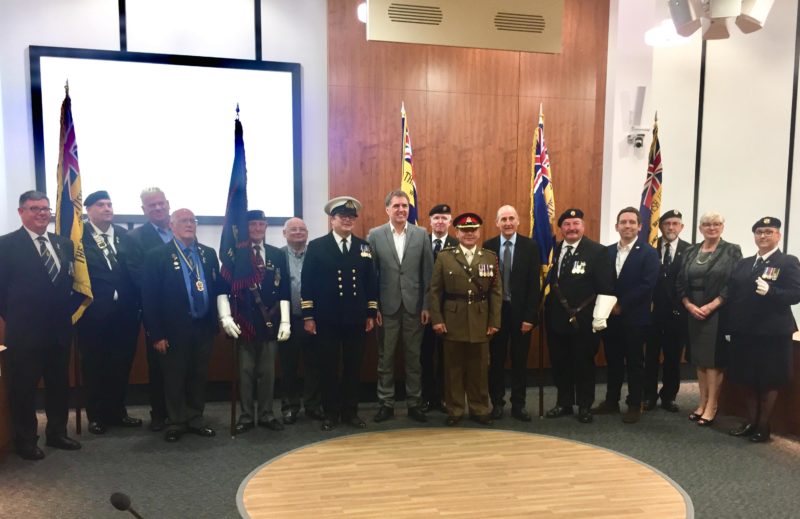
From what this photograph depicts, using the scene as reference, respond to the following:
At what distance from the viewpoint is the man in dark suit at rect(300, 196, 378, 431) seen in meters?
4.07

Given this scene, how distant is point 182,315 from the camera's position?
3840 mm

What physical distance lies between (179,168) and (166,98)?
66 cm

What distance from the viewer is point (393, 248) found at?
431 cm

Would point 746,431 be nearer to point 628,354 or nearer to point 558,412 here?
point 628,354

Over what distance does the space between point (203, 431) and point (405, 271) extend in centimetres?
186

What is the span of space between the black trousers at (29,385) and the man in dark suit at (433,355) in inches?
103

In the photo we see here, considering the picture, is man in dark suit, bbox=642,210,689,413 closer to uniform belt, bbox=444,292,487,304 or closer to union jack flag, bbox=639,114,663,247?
union jack flag, bbox=639,114,663,247

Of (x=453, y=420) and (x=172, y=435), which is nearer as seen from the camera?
(x=172, y=435)

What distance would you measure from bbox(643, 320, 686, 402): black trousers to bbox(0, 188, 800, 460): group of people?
1.0 inches

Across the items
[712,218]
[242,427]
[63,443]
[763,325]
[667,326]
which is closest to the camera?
[63,443]

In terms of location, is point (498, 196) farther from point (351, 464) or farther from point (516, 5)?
point (351, 464)

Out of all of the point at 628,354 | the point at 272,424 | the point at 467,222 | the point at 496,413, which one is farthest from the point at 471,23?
the point at 272,424

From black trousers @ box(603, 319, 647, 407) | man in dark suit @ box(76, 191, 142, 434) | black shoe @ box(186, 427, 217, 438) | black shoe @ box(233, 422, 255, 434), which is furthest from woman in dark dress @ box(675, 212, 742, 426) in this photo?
man in dark suit @ box(76, 191, 142, 434)

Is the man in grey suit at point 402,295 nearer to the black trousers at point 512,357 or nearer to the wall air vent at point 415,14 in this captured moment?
the black trousers at point 512,357
